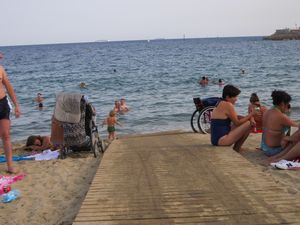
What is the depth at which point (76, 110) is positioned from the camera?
7148 mm

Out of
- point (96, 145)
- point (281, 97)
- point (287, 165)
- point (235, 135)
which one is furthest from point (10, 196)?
point (281, 97)

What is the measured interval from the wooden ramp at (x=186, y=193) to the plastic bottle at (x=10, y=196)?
1.06 metres

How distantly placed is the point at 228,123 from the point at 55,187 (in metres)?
3.03

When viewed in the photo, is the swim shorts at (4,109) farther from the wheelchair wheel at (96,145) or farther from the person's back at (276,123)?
the person's back at (276,123)

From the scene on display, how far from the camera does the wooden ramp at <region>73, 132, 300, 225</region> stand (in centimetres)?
371

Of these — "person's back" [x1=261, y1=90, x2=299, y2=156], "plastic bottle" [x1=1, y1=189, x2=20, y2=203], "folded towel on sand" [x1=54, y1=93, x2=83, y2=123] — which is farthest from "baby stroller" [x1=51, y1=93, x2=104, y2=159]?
"person's back" [x1=261, y1=90, x2=299, y2=156]

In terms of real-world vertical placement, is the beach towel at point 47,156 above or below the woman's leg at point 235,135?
below

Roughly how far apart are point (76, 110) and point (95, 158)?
917 millimetres

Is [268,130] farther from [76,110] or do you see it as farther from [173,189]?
[76,110]

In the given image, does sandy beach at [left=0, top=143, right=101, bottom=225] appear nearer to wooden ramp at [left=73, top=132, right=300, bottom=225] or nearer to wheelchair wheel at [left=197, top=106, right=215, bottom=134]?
wooden ramp at [left=73, top=132, right=300, bottom=225]

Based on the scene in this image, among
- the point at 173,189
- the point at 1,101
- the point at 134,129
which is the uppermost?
the point at 1,101

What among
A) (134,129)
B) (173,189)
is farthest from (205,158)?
(134,129)

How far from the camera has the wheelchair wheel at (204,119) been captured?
8.42m

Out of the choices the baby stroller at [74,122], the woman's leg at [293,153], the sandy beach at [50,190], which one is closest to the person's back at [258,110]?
the woman's leg at [293,153]
